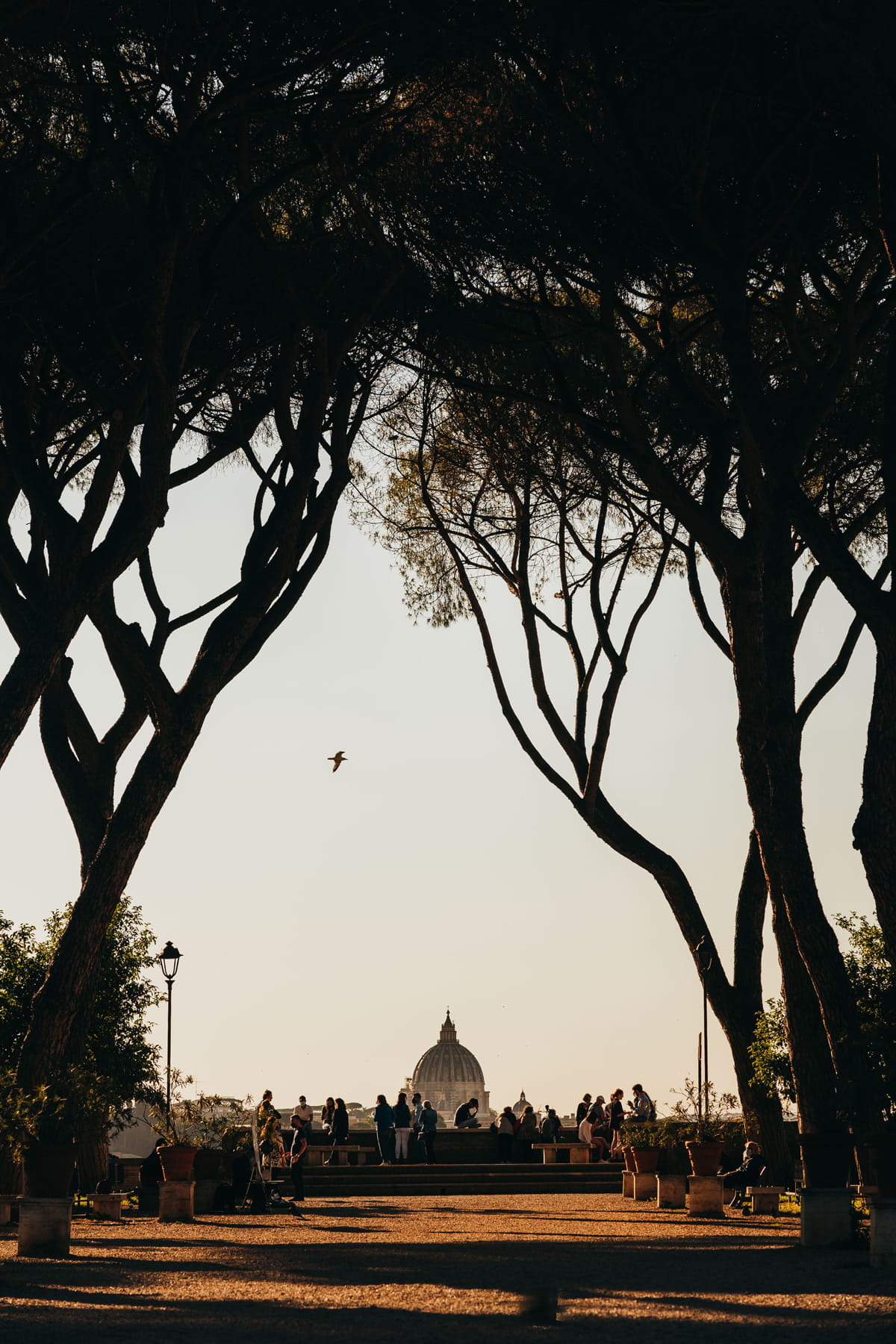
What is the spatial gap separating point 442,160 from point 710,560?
376cm

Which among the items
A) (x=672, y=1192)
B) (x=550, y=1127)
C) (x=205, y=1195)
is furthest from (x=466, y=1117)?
(x=672, y=1192)

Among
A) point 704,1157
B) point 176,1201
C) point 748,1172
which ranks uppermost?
point 704,1157

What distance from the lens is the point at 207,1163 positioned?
1519 cm

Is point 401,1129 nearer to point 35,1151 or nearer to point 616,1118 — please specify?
point 616,1118

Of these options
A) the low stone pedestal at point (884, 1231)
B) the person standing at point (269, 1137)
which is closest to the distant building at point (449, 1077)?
the person standing at point (269, 1137)

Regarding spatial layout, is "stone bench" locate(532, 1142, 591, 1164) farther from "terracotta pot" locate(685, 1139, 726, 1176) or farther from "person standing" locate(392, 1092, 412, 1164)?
"terracotta pot" locate(685, 1139, 726, 1176)

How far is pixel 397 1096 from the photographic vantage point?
22.6 m

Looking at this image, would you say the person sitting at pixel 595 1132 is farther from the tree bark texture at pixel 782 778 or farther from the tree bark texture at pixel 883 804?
the tree bark texture at pixel 883 804

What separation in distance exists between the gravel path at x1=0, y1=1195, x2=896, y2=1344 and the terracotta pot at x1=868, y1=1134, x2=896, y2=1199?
1.49ft

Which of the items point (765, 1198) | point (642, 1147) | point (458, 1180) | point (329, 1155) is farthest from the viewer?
point (329, 1155)

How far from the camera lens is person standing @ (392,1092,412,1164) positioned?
21828mm

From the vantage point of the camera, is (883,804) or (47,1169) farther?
(47,1169)

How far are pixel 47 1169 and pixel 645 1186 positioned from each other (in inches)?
322

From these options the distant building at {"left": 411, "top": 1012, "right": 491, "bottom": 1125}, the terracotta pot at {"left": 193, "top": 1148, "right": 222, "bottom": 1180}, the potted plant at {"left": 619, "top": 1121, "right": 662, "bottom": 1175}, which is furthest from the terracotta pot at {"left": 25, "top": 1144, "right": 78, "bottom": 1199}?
the distant building at {"left": 411, "top": 1012, "right": 491, "bottom": 1125}
